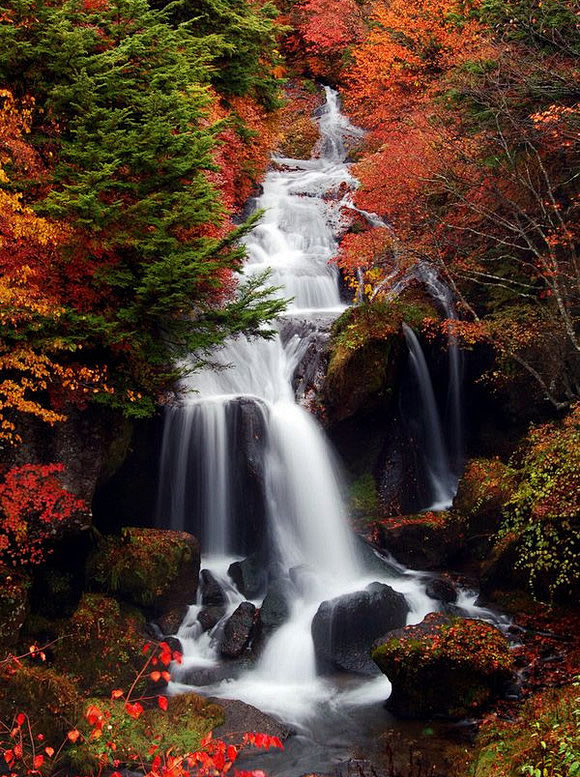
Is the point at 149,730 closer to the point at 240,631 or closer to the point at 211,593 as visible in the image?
the point at 240,631

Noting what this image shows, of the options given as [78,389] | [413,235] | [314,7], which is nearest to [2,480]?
[78,389]

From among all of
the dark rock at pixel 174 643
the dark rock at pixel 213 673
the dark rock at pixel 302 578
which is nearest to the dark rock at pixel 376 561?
the dark rock at pixel 302 578

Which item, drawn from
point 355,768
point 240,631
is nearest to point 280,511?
point 240,631

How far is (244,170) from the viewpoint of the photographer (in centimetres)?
1620

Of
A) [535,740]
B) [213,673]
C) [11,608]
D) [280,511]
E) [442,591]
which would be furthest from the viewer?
[280,511]

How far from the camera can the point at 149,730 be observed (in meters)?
7.74

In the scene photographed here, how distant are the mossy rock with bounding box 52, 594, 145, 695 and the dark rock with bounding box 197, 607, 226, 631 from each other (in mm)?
1010

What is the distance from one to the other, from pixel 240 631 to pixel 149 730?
7.85ft

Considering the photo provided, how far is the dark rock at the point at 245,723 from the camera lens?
790 centimetres

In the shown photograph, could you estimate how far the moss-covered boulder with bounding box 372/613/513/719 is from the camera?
8.12 metres

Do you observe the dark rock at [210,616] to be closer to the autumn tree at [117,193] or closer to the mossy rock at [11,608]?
the mossy rock at [11,608]

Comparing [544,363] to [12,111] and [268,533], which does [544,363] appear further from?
[12,111]

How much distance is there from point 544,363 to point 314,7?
2372 centimetres

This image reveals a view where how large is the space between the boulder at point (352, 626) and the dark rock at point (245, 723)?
5.03ft
